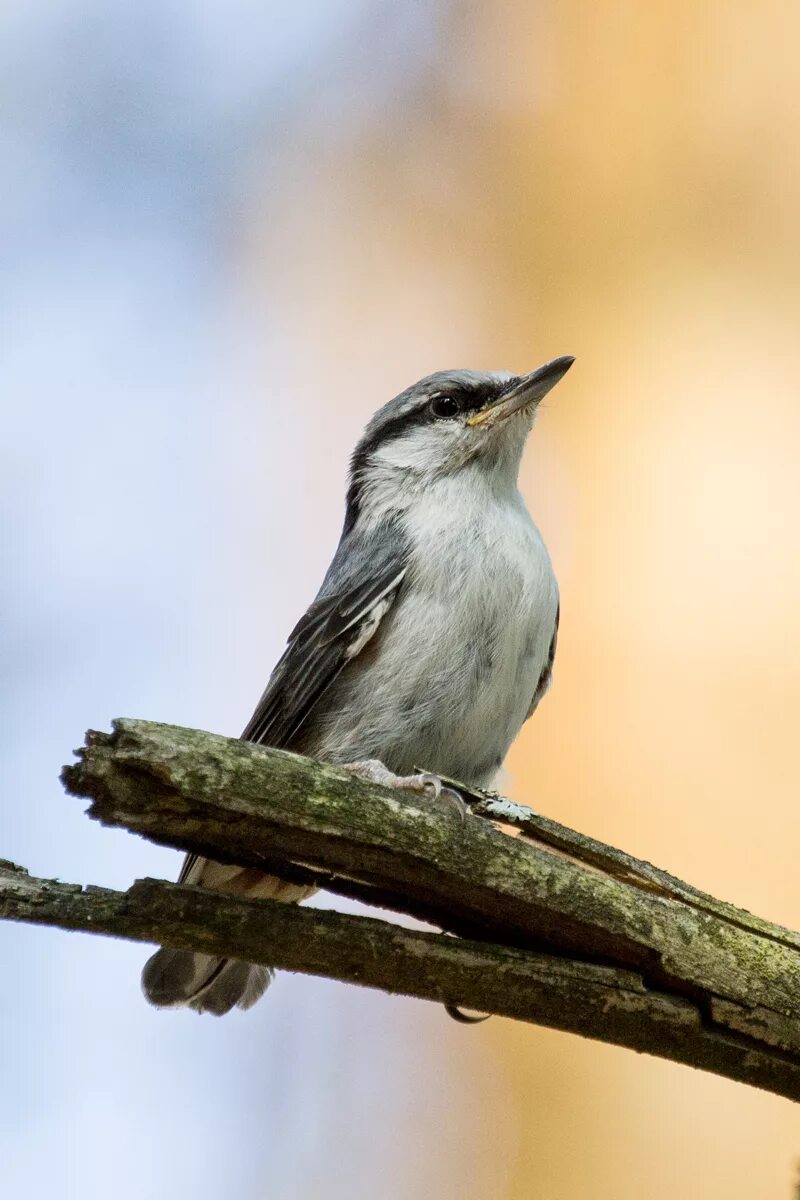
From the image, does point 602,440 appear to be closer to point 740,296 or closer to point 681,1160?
point 740,296

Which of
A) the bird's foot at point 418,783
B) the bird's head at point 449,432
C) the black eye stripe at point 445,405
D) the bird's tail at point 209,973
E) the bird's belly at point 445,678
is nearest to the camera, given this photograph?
the bird's foot at point 418,783

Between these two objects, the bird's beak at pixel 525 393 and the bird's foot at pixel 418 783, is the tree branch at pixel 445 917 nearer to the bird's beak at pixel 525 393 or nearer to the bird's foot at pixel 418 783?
the bird's foot at pixel 418 783

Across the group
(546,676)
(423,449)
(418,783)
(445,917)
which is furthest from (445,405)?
(445,917)

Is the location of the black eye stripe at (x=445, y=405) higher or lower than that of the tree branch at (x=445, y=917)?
higher

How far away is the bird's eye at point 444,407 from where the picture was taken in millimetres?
3326

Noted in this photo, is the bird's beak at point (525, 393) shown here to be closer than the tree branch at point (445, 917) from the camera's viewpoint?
No

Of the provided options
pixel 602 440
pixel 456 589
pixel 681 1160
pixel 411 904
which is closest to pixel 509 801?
pixel 411 904

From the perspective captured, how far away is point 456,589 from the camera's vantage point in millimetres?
2809

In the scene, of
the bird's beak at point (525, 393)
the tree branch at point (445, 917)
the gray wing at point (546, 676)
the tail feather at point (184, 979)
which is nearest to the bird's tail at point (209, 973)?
the tail feather at point (184, 979)

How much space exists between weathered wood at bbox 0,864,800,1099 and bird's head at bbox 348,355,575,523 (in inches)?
57.8

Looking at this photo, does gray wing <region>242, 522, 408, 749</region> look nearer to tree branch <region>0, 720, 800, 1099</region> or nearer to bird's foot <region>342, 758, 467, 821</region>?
bird's foot <region>342, 758, 467, 821</region>

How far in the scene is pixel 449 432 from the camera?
3277 mm

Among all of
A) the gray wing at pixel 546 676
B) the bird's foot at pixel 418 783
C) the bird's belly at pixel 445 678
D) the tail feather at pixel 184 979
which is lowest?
the tail feather at pixel 184 979

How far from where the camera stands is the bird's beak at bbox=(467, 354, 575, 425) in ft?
10.4
